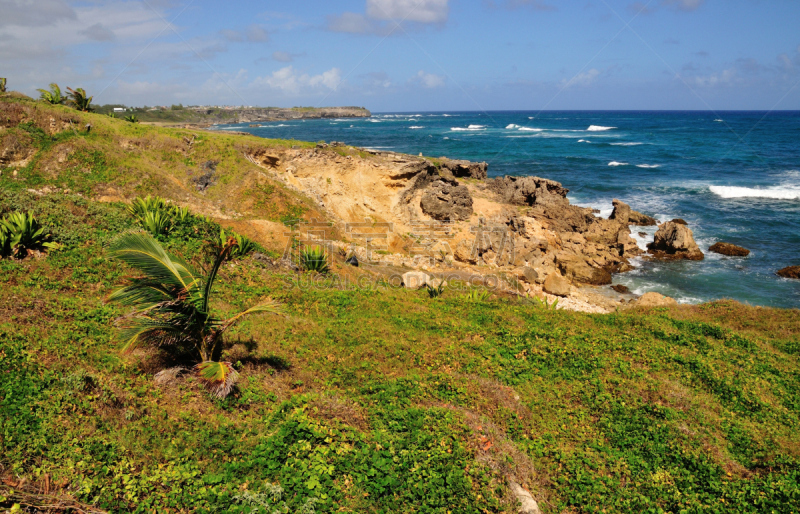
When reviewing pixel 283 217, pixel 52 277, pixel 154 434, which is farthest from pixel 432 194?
pixel 154 434

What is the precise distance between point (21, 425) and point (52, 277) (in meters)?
5.65

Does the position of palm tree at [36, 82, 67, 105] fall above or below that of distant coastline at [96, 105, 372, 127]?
below

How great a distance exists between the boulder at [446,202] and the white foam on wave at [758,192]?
26785mm

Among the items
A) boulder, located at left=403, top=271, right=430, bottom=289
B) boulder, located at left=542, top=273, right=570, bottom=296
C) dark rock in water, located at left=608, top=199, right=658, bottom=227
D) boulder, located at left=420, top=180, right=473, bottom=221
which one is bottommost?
boulder, located at left=542, top=273, right=570, bottom=296

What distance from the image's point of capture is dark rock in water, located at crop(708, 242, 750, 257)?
25.6 metres

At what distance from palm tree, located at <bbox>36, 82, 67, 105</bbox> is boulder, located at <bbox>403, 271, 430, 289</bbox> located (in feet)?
64.4

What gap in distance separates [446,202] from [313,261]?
1293 cm

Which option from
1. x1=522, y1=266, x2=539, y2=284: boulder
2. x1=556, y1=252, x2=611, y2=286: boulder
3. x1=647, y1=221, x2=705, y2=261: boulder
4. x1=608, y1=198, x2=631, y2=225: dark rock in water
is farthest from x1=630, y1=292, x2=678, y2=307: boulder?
x1=608, y1=198, x2=631, y2=225: dark rock in water

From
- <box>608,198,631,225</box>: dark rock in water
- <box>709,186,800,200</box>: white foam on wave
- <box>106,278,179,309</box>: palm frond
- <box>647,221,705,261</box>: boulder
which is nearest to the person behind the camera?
<box>106,278,179,309</box>: palm frond

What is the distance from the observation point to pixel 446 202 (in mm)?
25828

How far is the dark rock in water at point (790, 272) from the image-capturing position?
22.6 meters

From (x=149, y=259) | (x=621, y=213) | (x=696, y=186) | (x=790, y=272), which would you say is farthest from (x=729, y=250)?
(x=149, y=259)

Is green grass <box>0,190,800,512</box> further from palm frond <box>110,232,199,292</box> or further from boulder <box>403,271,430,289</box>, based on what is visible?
boulder <box>403,271,430,289</box>

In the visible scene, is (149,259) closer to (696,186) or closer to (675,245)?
(675,245)
